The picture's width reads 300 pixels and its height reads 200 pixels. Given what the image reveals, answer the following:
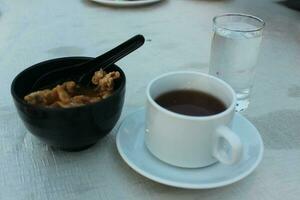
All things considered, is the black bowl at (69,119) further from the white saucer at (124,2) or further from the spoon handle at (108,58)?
the white saucer at (124,2)

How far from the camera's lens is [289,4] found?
933mm

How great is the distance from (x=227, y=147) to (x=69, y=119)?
0.15 meters

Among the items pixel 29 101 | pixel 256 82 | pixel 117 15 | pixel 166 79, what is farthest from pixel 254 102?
pixel 117 15

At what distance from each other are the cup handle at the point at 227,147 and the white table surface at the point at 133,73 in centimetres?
4

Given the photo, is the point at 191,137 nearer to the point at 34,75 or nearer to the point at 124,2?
the point at 34,75

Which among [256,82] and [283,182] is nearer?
[283,182]

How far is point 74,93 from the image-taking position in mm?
430

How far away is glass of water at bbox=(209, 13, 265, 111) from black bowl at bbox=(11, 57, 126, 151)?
16 cm

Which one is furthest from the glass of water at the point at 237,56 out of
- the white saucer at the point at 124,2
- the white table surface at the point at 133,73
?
the white saucer at the point at 124,2

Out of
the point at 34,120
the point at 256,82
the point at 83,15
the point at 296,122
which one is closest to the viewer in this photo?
the point at 34,120

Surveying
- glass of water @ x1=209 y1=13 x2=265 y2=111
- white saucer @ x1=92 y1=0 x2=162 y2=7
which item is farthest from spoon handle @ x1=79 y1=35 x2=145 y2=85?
white saucer @ x1=92 y1=0 x2=162 y2=7

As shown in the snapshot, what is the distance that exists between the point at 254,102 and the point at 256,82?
6 cm

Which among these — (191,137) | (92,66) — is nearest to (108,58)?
(92,66)

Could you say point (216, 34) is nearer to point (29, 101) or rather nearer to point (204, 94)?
point (204, 94)
